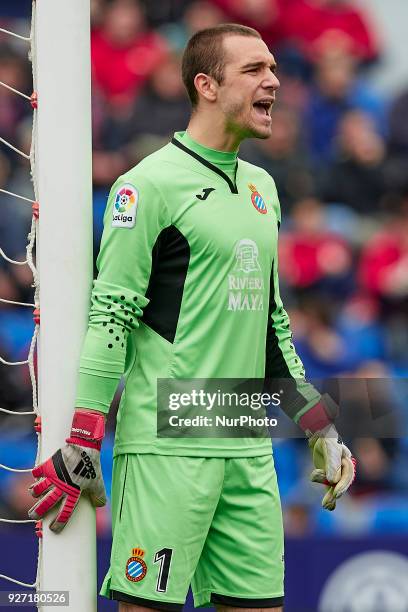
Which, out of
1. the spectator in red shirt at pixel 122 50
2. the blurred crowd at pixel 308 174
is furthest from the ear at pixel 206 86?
the spectator in red shirt at pixel 122 50

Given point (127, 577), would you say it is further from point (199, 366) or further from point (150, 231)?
point (150, 231)

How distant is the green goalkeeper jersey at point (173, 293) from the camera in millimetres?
2381

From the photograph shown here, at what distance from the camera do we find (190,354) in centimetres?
243

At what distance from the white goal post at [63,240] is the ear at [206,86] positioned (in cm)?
25

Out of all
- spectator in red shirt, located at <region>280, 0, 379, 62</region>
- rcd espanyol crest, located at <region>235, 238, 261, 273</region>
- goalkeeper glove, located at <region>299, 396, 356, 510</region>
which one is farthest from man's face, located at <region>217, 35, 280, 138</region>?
spectator in red shirt, located at <region>280, 0, 379, 62</region>

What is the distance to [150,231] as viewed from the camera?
7.87 feet

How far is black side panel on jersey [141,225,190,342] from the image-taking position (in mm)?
2436

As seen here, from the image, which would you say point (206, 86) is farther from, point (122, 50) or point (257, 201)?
point (122, 50)

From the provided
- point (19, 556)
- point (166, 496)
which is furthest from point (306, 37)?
point (166, 496)

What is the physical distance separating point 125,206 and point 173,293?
21cm

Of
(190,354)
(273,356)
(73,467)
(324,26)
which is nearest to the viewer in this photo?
(73,467)

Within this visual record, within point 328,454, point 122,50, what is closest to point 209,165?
point 328,454

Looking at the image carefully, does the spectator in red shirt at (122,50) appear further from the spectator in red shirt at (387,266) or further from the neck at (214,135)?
the neck at (214,135)

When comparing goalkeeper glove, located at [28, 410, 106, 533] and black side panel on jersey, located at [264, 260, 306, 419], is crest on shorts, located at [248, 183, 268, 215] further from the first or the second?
goalkeeper glove, located at [28, 410, 106, 533]
